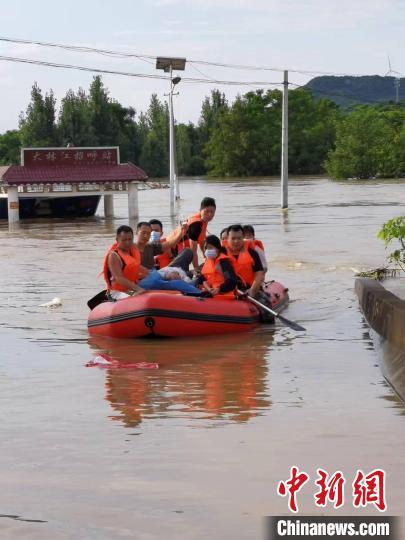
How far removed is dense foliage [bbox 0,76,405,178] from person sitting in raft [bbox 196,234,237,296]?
297 feet

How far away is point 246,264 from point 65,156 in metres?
31.3

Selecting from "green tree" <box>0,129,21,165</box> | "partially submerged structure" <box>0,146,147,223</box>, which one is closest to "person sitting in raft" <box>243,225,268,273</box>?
"partially submerged structure" <box>0,146,147,223</box>

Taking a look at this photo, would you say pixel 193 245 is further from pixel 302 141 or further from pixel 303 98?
pixel 303 98

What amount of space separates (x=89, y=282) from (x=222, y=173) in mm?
107871

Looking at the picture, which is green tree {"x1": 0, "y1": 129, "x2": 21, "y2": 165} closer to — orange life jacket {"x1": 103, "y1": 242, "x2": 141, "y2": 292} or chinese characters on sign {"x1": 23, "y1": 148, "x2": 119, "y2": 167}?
chinese characters on sign {"x1": 23, "y1": 148, "x2": 119, "y2": 167}

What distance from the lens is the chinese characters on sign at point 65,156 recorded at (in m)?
44.2

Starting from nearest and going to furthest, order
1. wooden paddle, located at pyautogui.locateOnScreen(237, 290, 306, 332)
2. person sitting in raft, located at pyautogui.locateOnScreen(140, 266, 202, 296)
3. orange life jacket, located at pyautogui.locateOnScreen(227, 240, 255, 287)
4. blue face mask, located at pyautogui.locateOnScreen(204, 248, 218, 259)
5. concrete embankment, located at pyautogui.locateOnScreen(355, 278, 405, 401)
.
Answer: concrete embankment, located at pyautogui.locateOnScreen(355, 278, 405, 401), blue face mask, located at pyautogui.locateOnScreen(204, 248, 218, 259), person sitting in raft, located at pyautogui.locateOnScreen(140, 266, 202, 296), wooden paddle, located at pyautogui.locateOnScreen(237, 290, 306, 332), orange life jacket, located at pyautogui.locateOnScreen(227, 240, 255, 287)

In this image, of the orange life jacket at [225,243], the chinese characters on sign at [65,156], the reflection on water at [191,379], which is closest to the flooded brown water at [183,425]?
the reflection on water at [191,379]

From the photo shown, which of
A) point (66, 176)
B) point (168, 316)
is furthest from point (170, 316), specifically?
point (66, 176)

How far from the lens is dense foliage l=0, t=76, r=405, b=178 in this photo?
105 metres

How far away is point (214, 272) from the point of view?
13.6 m

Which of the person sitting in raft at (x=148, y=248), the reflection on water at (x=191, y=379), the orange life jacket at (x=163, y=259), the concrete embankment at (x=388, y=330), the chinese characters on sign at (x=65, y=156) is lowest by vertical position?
the reflection on water at (x=191, y=379)

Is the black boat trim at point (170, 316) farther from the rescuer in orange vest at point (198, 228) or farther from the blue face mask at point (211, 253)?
the rescuer in orange vest at point (198, 228)

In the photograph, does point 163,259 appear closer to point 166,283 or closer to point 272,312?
Answer: point 166,283
